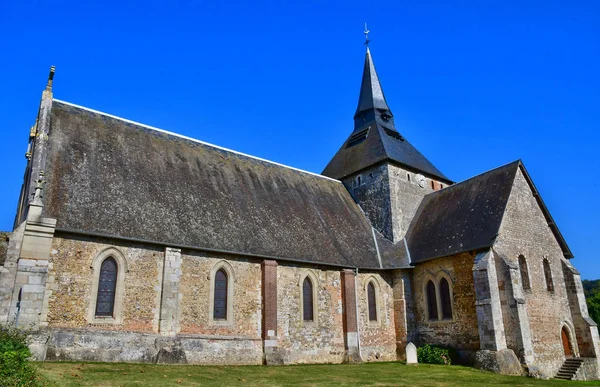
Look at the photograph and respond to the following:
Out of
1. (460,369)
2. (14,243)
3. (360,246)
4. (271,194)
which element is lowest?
(460,369)

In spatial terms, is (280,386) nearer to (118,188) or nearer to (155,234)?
(155,234)

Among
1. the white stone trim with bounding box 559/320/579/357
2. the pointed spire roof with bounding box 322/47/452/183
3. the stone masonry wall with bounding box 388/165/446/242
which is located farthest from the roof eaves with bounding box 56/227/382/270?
the white stone trim with bounding box 559/320/579/357

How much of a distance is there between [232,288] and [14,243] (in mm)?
7722

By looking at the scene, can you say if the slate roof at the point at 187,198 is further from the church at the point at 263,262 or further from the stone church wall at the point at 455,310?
the stone church wall at the point at 455,310

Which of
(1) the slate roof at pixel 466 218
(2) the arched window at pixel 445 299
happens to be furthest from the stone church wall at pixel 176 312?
(1) the slate roof at pixel 466 218

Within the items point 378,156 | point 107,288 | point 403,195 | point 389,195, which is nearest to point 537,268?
point 403,195

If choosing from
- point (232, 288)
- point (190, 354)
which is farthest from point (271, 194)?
point (190, 354)

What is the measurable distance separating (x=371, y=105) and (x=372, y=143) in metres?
4.41

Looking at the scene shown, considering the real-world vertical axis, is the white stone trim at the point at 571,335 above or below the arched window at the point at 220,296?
below

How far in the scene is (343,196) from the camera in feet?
92.8

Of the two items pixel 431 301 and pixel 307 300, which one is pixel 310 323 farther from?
pixel 431 301

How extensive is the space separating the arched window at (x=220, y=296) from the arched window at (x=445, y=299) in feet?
34.3

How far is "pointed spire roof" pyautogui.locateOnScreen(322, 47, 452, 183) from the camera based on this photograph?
28.2m

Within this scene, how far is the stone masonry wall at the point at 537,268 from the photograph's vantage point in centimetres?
2022
